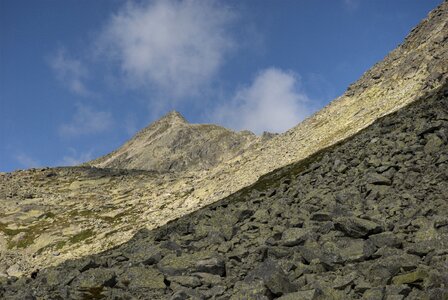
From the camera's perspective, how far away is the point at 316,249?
20.1 m

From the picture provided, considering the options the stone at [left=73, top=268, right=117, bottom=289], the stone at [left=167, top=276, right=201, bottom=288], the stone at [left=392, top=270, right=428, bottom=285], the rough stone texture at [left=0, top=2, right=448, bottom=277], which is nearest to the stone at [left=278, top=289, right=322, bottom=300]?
the stone at [left=392, top=270, right=428, bottom=285]

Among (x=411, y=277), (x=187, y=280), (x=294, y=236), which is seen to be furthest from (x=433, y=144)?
(x=187, y=280)

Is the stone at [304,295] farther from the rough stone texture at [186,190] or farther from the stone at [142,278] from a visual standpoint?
the rough stone texture at [186,190]

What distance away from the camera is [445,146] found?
30000 mm

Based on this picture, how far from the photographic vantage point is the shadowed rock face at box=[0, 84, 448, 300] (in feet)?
56.1

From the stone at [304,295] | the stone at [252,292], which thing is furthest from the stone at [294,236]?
the stone at [304,295]

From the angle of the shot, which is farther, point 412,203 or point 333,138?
point 333,138

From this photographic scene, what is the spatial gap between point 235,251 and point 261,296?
621cm

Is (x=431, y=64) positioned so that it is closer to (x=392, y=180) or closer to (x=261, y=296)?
(x=392, y=180)

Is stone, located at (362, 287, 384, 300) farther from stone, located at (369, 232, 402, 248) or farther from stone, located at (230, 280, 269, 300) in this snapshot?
stone, located at (369, 232, 402, 248)

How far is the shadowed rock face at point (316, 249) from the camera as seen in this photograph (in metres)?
17.1

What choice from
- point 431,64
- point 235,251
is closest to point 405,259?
point 235,251

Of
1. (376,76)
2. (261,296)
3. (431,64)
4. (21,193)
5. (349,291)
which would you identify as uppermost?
(21,193)

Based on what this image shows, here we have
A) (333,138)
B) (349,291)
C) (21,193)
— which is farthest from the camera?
(21,193)
